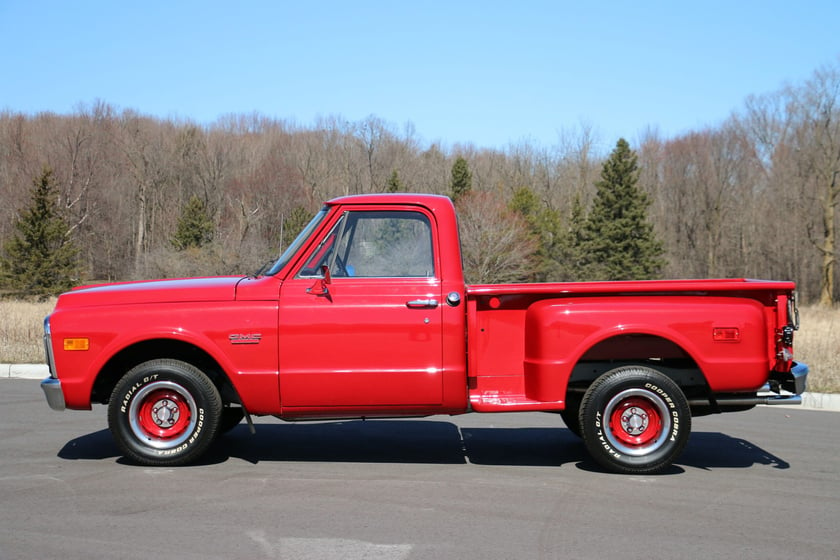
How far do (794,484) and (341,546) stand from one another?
143 inches

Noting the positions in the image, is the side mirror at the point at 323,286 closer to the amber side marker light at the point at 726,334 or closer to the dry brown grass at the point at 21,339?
the amber side marker light at the point at 726,334

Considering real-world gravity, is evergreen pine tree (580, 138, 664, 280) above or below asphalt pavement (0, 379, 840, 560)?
above

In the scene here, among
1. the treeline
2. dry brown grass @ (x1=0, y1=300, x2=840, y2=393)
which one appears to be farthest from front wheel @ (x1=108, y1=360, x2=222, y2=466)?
the treeline

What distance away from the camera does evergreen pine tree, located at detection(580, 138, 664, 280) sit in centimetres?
5938

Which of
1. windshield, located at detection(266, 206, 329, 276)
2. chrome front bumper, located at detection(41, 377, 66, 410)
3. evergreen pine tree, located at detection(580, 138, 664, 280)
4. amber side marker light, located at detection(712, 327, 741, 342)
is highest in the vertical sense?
evergreen pine tree, located at detection(580, 138, 664, 280)

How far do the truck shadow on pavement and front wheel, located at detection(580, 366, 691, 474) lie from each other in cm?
33

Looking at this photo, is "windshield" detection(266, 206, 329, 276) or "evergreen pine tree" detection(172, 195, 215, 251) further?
"evergreen pine tree" detection(172, 195, 215, 251)

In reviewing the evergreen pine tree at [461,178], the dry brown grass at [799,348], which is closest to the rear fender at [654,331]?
the dry brown grass at [799,348]

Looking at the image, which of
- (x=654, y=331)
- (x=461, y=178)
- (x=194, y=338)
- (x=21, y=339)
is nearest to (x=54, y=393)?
(x=194, y=338)

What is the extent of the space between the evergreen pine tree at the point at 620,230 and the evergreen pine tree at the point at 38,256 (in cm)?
3638

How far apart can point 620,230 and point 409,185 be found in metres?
22.3

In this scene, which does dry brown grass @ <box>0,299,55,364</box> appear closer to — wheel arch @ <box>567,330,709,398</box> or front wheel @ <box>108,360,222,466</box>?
front wheel @ <box>108,360,222,466</box>

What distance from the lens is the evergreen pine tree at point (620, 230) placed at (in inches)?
2338

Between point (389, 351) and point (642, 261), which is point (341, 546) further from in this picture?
point (642, 261)
